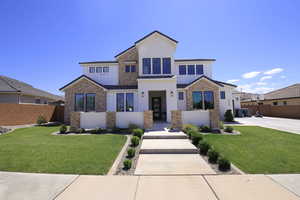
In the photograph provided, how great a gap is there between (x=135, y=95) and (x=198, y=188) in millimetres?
12892

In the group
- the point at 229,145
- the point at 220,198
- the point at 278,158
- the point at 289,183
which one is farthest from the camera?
the point at 229,145

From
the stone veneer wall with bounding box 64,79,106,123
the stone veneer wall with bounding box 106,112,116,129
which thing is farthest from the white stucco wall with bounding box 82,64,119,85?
the stone veneer wall with bounding box 106,112,116,129

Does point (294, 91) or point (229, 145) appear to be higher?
point (294, 91)

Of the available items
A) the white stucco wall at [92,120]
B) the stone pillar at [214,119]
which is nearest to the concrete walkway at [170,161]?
the stone pillar at [214,119]

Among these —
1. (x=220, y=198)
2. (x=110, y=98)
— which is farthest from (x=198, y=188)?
(x=110, y=98)

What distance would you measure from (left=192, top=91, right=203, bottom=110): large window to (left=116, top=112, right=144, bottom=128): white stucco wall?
25.0ft

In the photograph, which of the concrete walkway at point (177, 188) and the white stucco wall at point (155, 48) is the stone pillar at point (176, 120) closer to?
the white stucco wall at point (155, 48)

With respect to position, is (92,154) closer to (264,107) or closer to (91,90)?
(91,90)

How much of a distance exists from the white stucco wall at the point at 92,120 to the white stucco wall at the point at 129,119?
1.32 m

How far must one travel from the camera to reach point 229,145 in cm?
774

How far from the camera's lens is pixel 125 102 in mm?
16156

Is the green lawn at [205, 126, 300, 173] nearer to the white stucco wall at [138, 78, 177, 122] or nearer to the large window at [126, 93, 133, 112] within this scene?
the white stucco wall at [138, 78, 177, 122]

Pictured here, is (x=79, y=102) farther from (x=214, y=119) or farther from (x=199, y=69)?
(x=199, y=69)

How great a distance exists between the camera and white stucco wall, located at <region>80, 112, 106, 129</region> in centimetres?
1254
